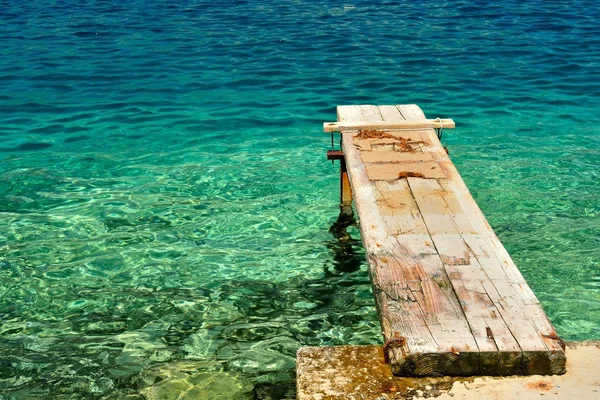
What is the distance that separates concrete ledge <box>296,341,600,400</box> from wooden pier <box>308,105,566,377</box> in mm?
52

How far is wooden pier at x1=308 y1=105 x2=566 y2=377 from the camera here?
315cm

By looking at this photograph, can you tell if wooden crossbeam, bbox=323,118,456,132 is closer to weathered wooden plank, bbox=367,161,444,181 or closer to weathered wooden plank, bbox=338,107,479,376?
weathered wooden plank, bbox=367,161,444,181

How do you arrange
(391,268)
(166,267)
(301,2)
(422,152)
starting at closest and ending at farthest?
(391,268)
(422,152)
(166,267)
(301,2)

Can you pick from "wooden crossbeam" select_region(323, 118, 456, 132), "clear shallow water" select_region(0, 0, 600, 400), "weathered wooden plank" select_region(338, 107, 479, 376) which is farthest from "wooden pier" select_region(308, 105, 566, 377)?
"clear shallow water" select_region(0, 0, 600, 400)

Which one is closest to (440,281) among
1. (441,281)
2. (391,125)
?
(441,281)

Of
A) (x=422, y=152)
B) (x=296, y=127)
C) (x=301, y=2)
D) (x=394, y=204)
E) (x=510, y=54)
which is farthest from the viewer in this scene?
(x=301, y=2)

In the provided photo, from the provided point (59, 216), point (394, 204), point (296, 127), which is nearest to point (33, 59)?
point (296, 127)

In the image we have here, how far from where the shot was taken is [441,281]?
3.67 m

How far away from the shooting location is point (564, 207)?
807 cm

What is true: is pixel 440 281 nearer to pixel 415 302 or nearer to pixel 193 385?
pixel 415 302

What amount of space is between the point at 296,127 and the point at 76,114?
3.84m

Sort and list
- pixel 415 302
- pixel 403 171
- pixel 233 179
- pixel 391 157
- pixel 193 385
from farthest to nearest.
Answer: pixel 233 179 → pixel 391 157 → pixel 403 171 → pixel 193 385 → pixel 415 302

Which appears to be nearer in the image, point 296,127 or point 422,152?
point 422,152

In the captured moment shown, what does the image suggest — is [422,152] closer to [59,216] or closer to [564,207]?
[564,207]
